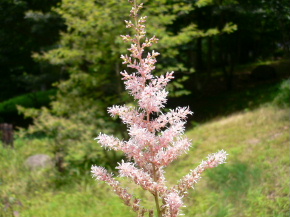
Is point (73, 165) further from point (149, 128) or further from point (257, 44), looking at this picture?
point (257, 44)

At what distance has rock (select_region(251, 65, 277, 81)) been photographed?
16.7 metres

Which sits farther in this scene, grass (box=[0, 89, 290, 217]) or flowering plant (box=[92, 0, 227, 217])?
grass (box=[0, 89, 290, 217])

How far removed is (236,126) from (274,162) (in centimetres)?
271

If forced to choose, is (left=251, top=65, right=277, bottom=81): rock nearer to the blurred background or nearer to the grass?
the blurred background

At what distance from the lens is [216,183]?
546 centimetres

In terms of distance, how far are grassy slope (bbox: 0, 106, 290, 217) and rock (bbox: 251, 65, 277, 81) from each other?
8.69 metres

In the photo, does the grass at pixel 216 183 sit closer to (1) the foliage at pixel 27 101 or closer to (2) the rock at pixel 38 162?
(2) the rock at pixel 38 162

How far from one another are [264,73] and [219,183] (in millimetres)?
12905

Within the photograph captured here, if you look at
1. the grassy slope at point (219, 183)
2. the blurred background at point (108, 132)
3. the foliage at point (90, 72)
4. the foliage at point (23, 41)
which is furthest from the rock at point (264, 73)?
the foliage at point (90, 72)

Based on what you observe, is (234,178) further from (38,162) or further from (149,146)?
(38,162)

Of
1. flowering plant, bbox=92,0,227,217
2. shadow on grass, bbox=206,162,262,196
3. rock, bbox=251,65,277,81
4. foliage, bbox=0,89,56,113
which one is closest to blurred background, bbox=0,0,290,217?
shadow on grass, bbox=206,162,262,196

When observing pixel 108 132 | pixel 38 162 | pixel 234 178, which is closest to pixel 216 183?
pixel 234 178

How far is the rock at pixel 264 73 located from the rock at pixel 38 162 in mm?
11857

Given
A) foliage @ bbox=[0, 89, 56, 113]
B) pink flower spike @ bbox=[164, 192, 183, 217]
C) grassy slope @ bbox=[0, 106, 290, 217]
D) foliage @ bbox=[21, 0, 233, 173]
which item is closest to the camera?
pink flower spike @ bbox=[164, 192, 183, 217]
